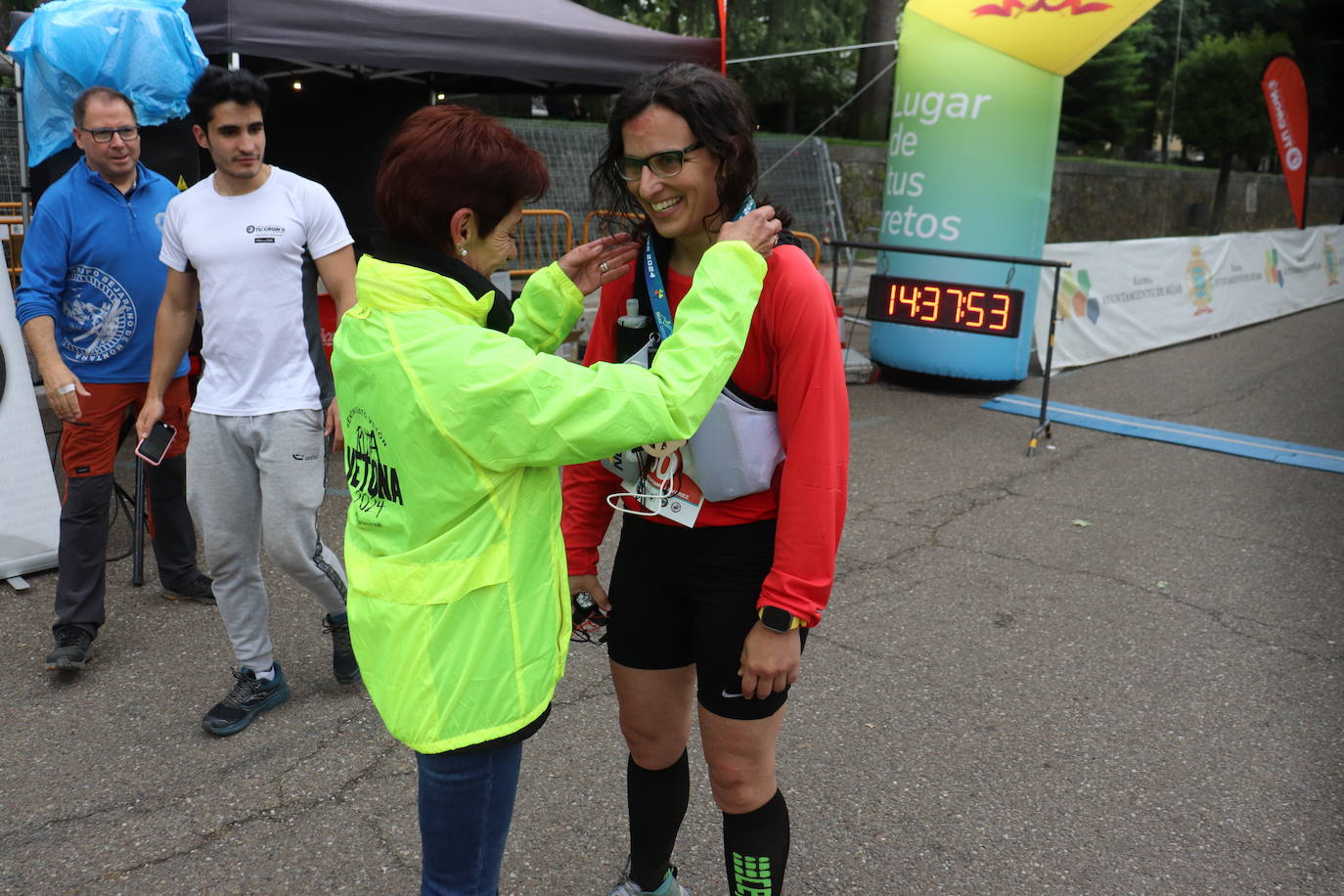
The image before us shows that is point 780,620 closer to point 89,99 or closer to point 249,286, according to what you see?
point 249,286

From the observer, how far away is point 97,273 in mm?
3811

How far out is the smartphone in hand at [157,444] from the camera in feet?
12.3

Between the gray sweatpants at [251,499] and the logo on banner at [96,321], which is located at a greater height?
the logo on banner at [96,321]

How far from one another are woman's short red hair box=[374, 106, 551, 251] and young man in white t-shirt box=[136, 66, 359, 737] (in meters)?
1.70

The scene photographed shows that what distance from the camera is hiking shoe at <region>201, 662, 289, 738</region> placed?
3240 mm

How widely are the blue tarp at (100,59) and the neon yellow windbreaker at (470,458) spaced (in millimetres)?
3941

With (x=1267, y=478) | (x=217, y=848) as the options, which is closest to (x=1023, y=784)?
(x=217, y=848)

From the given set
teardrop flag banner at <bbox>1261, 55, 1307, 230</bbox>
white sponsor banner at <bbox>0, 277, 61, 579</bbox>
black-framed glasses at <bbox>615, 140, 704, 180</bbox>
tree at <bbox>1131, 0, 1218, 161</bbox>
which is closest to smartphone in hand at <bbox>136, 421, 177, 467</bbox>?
white sponsor banner at <bbox>0, 277, 61, 579</bbox>

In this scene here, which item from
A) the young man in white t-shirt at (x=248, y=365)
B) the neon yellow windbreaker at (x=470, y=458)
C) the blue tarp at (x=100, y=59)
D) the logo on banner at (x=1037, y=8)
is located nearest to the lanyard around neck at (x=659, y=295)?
the neon yellow windbreaker at (x=470, y=458)

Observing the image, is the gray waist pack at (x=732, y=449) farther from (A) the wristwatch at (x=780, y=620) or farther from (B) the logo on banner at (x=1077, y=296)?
(B) the logo on banner at (x=1077, y=296)

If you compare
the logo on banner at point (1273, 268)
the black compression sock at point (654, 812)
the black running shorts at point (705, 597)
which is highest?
the logo on banner at point (1273, 268)

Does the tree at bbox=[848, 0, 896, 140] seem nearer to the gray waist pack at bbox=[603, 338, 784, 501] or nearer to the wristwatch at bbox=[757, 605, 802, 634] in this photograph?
the gray waist pack at bbox=[603, 338, 784, 501]

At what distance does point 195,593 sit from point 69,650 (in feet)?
2.20

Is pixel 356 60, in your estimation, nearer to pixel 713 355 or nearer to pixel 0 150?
pixel 0 150
